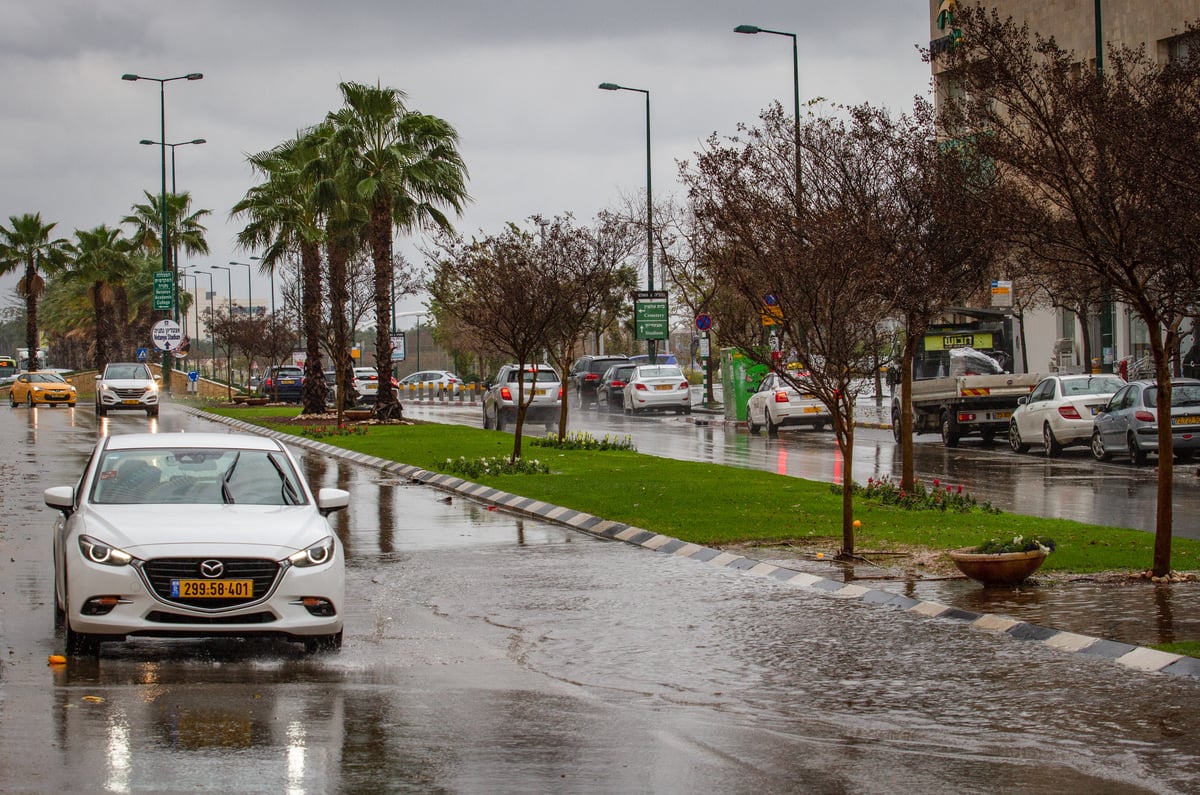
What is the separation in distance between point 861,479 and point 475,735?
17555 mm

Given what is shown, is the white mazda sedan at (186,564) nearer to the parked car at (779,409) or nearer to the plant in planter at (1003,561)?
the plant in planter at (1003,561)

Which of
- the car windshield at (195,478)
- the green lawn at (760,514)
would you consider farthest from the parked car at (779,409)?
the car windshield at (195,478)

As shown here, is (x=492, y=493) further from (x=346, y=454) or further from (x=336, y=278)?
(x=336, y=278)

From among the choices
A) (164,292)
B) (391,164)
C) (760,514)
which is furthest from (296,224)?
(760,514)

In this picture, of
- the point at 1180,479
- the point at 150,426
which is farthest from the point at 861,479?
the point at 150,426

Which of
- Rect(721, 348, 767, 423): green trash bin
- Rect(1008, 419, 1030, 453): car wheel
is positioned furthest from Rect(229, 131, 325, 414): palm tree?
Rect(1008, 419, 1030, 453): car wheel

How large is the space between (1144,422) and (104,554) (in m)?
20.5

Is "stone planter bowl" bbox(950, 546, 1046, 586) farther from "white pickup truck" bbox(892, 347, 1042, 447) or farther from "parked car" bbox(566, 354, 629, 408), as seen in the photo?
"parked car" bbox(566, 354, 629, 408)

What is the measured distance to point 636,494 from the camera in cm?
2025

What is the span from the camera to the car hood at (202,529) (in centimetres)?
945

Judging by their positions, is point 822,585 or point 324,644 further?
point 822,585

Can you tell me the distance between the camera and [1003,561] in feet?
40.4

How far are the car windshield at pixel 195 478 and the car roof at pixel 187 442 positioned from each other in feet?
0.24

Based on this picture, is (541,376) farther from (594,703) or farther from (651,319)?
(594,703)
